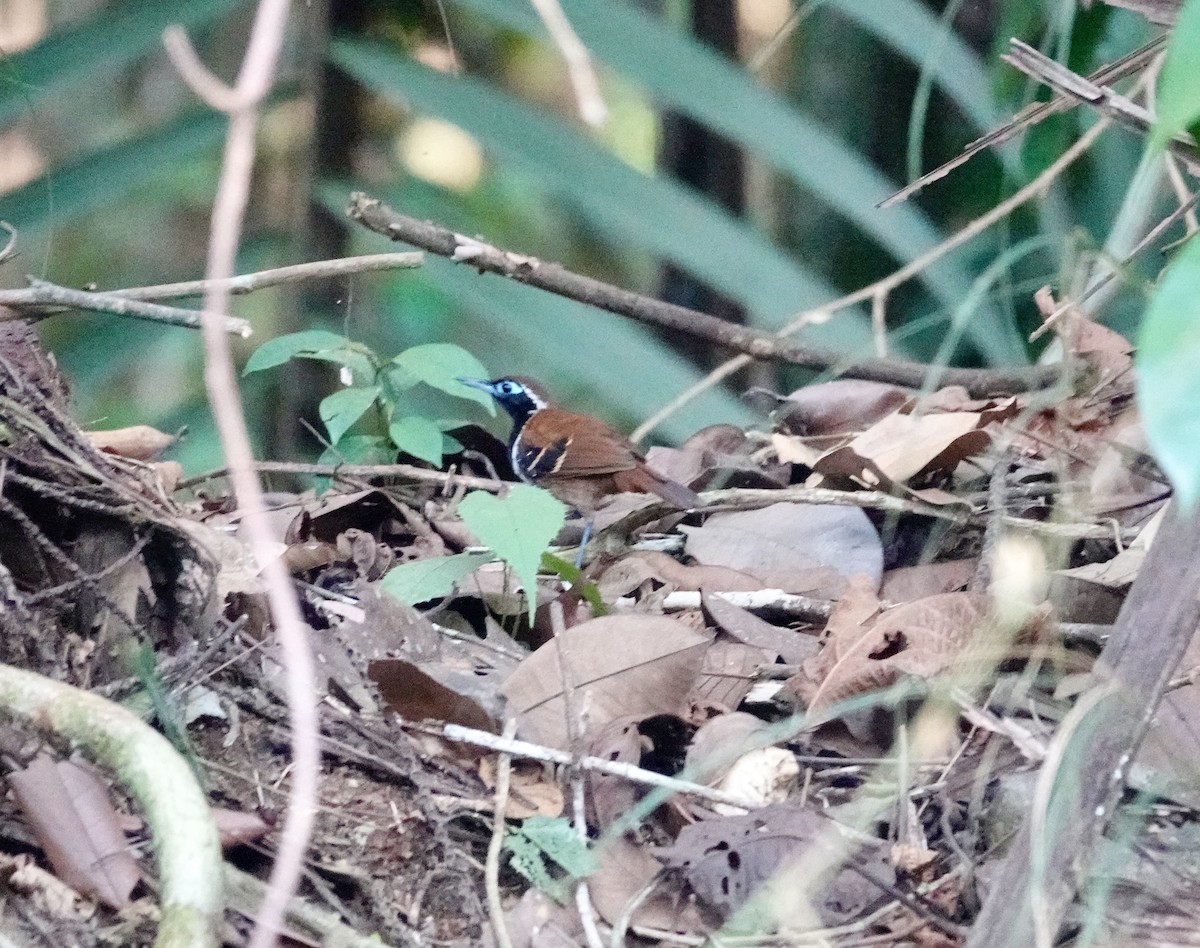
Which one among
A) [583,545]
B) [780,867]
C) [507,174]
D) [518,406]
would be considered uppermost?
[507,174]

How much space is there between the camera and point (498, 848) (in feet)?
4.75

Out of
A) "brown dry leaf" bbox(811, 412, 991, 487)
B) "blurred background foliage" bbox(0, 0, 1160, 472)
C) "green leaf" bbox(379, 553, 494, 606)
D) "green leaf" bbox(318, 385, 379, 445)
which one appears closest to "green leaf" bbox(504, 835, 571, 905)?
"green leaf" bbox(379, 553, 494, 606)

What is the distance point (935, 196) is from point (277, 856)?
125 inches

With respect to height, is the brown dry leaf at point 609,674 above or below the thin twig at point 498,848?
above

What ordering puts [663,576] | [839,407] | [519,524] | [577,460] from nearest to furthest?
[519,524] → [663,576] → [839,407] → [577,460]

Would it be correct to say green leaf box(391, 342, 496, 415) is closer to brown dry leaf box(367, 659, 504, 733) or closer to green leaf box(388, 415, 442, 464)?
green leaf box(388, 415, 442, 464)

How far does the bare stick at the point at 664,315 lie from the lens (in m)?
2.67

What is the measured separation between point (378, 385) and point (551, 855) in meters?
1.46

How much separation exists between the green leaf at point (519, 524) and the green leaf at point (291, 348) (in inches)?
35.8

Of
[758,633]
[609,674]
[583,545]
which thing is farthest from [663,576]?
[609,674]

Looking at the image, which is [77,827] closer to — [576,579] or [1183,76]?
[576,579]

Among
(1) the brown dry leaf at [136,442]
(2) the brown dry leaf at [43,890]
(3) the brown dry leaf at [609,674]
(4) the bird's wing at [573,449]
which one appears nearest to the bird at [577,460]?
(4) the bird's wing at [573,449]

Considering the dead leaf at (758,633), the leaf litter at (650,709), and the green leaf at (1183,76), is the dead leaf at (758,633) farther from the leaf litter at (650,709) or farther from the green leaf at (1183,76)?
the green leaf at (1183,76)

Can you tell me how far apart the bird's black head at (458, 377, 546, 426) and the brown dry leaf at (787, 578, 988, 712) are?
223 cm
